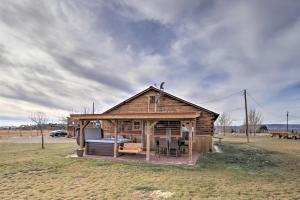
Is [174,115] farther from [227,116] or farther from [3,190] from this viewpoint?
[227,116]

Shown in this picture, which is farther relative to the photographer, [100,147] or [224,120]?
[224,120]

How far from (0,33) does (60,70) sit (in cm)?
695

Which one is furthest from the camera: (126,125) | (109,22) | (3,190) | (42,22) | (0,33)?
(126,125)

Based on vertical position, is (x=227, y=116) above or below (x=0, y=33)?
below

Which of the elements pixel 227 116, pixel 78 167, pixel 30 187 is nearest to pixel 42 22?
pixel 78 167

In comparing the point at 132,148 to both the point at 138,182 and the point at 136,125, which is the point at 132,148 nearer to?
the point at 136,125

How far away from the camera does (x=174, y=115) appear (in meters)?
10.9

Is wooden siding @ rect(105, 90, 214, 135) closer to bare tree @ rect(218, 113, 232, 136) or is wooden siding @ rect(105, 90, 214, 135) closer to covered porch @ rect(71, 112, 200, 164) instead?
covered porch @ rect(71, 112, 200, 164)

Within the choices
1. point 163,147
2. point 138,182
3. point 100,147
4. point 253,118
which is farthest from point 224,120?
point 138,182

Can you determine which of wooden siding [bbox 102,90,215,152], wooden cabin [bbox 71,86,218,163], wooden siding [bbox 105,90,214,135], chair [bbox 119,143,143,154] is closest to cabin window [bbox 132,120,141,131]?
wooden cabin [bbox 71,86,218,163]

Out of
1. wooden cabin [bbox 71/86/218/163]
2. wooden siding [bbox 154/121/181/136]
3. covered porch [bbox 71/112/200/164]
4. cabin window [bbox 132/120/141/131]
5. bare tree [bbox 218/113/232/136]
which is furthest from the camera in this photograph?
bare tree [bbox 218/113/232/136]

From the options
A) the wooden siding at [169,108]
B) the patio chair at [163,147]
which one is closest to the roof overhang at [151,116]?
the patio chair at [163,147]

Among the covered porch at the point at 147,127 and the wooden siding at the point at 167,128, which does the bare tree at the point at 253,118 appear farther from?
the covered porch at the point at 147,127

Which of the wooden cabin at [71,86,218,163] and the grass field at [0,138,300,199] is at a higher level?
the wooden cabin at [71,86,218,163]
